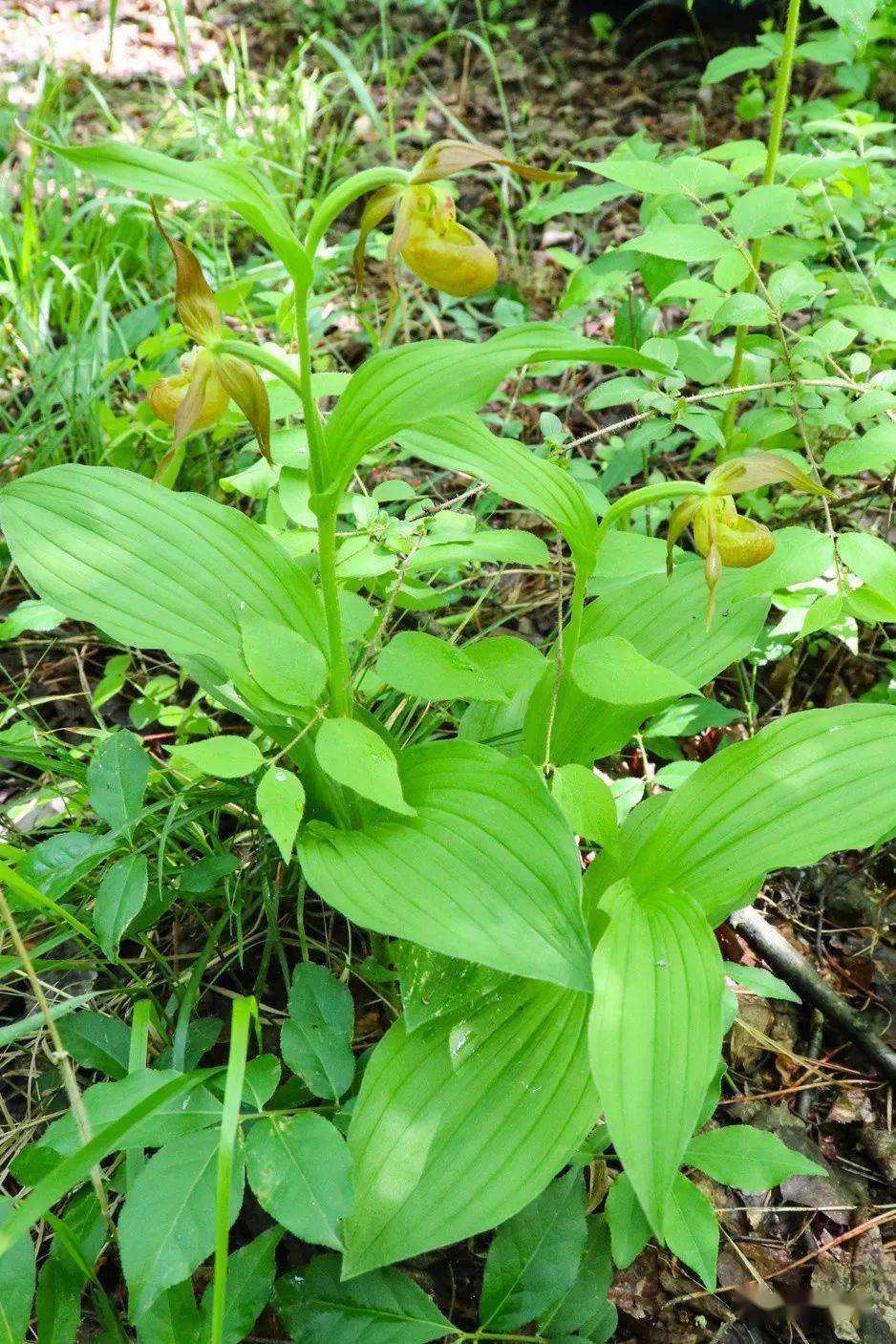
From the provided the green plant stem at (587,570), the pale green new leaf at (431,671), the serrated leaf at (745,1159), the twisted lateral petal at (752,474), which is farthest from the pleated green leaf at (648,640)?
the serrated leaf at (745,1159)

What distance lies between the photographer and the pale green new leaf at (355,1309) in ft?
3.46

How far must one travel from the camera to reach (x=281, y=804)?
1059mm

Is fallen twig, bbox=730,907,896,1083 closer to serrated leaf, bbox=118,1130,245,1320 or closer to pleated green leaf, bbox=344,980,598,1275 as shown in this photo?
pleated green leaf, bbox=344,980,598,1275

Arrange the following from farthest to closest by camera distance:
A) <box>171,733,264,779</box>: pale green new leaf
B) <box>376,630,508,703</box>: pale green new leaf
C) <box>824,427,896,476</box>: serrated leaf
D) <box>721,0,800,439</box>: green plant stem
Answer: <box>721,0,800,439</box>: green plant stem → <box>824,427,896,476</box>: serrated leaf → <box>376,630,508,703</box>: pale green new leaf → <box>171,733,264,779</box>: pale green new leaf

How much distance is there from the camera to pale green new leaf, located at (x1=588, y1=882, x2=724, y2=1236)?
916 millimetres

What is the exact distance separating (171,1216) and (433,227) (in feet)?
3.35

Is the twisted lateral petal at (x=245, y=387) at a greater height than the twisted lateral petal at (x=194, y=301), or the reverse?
the twisted lateral petal at (x=194, y=301)

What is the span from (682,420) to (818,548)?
1.07ft

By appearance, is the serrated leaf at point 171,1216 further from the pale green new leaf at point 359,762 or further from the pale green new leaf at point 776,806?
the pale green new leaf at point 776,806

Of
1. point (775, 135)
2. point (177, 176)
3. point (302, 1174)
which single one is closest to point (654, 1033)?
point (302, 1174)

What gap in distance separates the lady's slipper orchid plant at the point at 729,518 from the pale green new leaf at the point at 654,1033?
0.36 meters

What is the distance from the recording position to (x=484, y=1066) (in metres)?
1.13

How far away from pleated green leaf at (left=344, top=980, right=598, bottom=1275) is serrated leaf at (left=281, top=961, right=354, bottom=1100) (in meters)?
0.05

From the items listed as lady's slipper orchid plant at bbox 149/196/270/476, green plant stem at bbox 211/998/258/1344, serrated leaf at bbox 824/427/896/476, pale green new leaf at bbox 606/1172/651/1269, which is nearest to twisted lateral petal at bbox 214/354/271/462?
lady's slipper orchid plant at bbox 149/196/270/476
